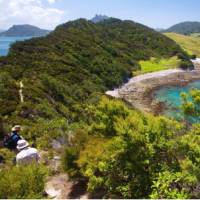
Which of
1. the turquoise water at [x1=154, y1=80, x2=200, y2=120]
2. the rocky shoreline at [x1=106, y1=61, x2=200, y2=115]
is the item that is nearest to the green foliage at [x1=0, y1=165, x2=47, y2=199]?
the rocky shoreline at [x1=106, y1=61, x2=200, y2=115]

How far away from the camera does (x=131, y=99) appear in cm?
7481

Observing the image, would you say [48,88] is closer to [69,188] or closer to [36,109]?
[36,109]

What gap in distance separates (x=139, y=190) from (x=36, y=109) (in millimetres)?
29910

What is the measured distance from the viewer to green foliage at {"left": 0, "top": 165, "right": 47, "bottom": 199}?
11.2m

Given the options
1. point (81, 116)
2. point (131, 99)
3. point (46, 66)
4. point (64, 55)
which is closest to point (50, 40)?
point (64, 55)

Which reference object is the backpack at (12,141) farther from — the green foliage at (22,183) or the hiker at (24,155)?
the green foliage at (22,183)

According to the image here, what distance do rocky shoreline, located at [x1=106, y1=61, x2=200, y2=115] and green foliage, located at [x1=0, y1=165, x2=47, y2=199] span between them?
49.2 m

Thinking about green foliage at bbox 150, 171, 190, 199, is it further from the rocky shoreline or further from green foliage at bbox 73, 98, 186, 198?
the rocky shoreline

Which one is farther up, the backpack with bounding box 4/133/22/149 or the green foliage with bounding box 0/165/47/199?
the backpack with bounding box 4/133/22/149

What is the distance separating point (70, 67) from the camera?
84.1 m

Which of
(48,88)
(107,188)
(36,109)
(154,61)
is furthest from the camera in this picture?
(154,61)

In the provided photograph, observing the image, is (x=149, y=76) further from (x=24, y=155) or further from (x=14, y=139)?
(x=24, y=155)

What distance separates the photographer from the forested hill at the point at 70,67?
4617 centimetres

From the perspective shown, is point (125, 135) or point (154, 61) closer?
point (125, 135)
